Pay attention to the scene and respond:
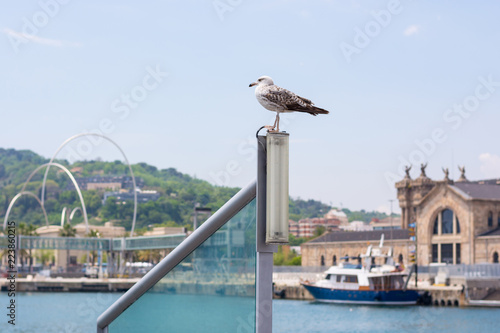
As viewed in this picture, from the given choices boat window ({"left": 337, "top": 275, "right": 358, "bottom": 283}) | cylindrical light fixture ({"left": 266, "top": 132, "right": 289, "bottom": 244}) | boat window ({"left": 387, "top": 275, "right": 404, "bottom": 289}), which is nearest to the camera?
cylindrical light fixture ({"left": 266, "top": 132, "right": 289, "bottom": 244})

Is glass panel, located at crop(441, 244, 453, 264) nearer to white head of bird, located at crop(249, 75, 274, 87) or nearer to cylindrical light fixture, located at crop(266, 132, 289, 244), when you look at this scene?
white head of bird, located at crop(249, 75, 274, 87)

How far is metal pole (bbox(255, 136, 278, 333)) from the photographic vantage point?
363 centimetres

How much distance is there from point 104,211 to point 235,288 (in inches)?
6847

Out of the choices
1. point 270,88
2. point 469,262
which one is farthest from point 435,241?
point 270,88

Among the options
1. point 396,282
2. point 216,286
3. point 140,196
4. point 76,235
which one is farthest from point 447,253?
point 140,196

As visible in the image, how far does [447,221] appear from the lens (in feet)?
247

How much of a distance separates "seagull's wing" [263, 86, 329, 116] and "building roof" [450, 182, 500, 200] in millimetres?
70980

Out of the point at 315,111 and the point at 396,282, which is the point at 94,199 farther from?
the point at 315,111

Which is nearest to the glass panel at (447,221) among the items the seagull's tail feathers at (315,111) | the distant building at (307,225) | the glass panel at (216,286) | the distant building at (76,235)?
the distant building at (76,235)

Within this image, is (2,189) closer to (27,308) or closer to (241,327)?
(27,308)

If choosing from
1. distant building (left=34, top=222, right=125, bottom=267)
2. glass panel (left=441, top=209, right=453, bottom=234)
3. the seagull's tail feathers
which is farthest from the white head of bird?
distant building (left=34, top=222, right=125, bottom=267)

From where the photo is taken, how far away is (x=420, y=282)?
233ft

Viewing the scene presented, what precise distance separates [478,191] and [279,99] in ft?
245

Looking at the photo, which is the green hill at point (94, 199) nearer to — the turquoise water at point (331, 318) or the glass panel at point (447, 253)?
the glass panel at point (447, 253)
